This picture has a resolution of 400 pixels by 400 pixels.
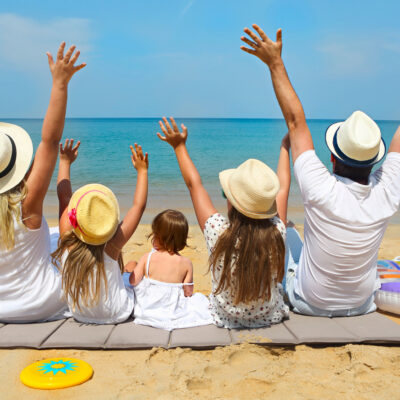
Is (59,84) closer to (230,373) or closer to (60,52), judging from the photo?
(60,52)

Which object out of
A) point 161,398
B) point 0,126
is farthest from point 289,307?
point 0,126

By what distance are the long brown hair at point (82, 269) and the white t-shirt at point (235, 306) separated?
29.2 inches

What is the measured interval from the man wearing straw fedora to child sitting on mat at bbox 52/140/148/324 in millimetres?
1188

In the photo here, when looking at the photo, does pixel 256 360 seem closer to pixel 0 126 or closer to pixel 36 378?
pixel 36 378

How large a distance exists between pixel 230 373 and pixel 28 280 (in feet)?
4.91

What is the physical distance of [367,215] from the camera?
316cm

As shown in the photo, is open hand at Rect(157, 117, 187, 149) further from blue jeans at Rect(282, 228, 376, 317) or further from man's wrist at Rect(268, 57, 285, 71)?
blue jeans at Rect(282, 228, 376, 317)

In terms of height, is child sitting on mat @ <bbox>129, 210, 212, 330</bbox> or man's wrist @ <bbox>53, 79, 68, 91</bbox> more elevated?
man's wrist @ <bbox>53, 79, 68, 91</bbox>

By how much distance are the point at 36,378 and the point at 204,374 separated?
0.95 m

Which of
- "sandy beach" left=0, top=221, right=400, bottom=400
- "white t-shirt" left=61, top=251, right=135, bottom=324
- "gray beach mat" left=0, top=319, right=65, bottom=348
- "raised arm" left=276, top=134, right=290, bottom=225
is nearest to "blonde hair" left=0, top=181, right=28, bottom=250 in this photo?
"white t-shirt" left=61, top=251, right=135, bottom=324

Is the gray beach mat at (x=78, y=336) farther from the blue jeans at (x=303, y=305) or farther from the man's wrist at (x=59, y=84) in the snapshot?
the man's wrist at (x=59, y=84)

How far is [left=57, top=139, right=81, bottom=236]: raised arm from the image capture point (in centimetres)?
322

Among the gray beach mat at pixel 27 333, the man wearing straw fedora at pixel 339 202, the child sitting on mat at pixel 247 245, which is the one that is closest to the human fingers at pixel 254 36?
the man wearing straw fedora at pixel 339 202

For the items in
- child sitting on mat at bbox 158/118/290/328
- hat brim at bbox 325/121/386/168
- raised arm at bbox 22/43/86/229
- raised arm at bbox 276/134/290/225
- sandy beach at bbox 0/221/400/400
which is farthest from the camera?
raised arm at bbox 276/134/290/225
